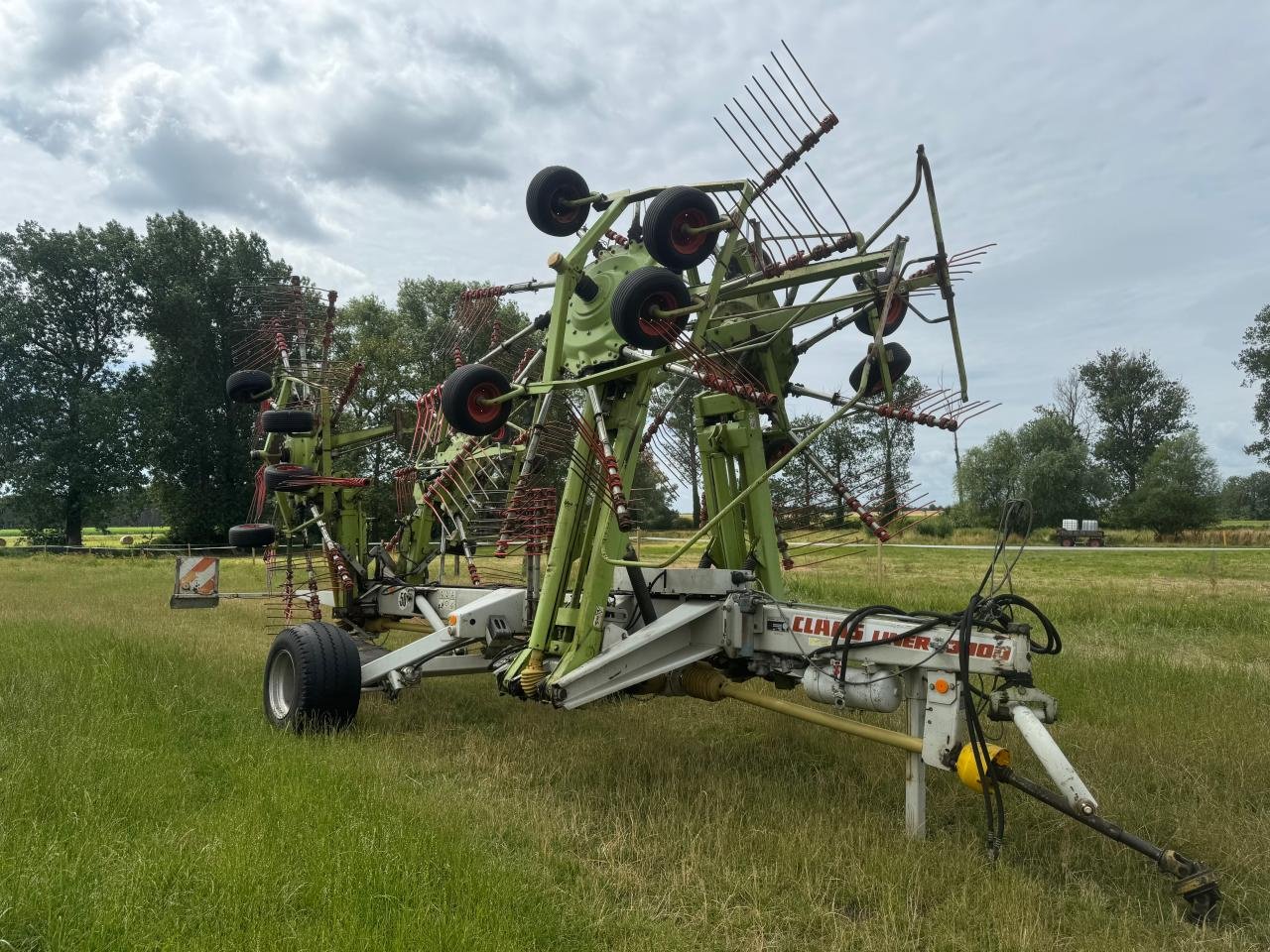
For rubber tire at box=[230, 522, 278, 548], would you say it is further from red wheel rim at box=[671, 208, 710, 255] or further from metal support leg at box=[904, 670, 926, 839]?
metal support leg at box=[904, 670, 926, 839]

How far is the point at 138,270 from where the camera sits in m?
47.1

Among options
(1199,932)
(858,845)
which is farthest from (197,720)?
(1199,932)

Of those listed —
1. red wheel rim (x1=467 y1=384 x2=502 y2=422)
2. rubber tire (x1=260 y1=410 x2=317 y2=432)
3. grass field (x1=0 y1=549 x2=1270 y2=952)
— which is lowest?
grass field (x1=0 y1=549 x2=1270 y2=952)

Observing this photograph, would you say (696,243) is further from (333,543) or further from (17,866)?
(333,543)

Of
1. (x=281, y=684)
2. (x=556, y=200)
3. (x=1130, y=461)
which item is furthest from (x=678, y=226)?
(x=1130, y=461)

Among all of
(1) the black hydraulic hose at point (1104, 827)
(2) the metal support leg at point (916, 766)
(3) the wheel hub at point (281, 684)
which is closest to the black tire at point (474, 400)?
(3) the wheel hub at point (281, 684)

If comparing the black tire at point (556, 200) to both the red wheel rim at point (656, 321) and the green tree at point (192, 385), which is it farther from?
the green tree at point (192, 385)

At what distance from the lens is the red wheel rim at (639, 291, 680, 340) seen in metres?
5.45

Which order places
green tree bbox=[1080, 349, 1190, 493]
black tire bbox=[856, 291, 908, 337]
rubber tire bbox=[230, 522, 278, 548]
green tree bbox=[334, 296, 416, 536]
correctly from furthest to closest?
1. green tree bbox=[1080, 349, 1190, 493]
2. green tree bbox=[334, 296, 416, 536]
3. rubber tire bbox=[230, 522, 278, 548]
4. black tire bbox=[856, 291, 908, 337]

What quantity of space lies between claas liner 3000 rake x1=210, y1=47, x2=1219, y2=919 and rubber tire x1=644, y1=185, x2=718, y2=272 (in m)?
0.01

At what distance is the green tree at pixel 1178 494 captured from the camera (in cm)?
5306

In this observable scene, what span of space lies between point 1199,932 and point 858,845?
1515mm

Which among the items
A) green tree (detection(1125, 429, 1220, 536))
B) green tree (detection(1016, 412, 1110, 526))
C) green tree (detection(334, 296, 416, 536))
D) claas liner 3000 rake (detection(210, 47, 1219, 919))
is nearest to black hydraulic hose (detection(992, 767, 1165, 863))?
claas liner 3000 rake (detection(210, 47, 1219, 919))

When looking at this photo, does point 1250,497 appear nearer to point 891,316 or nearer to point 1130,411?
point 1130,411
